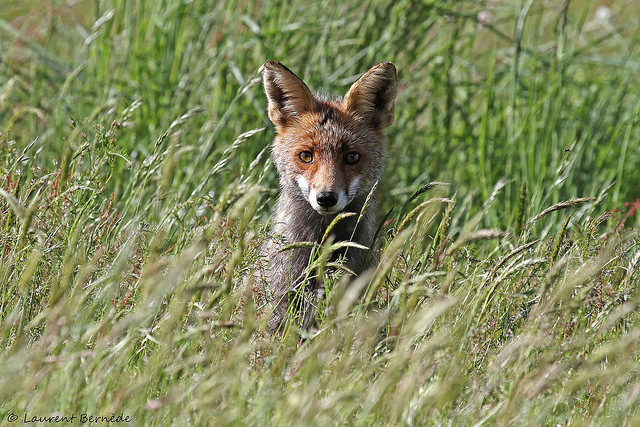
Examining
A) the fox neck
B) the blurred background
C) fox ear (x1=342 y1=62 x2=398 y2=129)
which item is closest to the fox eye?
the fox neck

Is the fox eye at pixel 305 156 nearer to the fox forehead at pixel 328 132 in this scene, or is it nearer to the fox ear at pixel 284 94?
the fox forehead at pixel 328 132

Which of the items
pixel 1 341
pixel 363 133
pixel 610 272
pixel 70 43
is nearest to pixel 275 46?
pixel 363 133

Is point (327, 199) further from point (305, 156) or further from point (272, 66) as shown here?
point (272, 66)

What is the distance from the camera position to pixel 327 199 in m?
4.00

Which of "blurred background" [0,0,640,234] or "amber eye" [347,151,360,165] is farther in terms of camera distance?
"blurred background" [0,0,640,234]

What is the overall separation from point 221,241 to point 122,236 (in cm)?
66

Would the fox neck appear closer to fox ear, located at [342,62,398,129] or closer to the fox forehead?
the fox forehead

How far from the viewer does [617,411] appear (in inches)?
105

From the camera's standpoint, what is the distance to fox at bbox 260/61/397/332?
4.14 meters

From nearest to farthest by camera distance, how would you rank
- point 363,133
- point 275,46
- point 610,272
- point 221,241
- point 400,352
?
point 400,352
point 221,241
point 610,272
point 363,133
point 275,46

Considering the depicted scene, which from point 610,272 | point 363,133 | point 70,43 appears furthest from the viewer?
point 70,43

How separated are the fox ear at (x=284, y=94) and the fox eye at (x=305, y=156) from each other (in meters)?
0.38

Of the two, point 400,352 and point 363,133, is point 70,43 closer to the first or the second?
point 363,133

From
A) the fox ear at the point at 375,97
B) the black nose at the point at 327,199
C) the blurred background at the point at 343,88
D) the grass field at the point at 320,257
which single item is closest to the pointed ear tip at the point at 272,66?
the grass field at the point at 320,257
